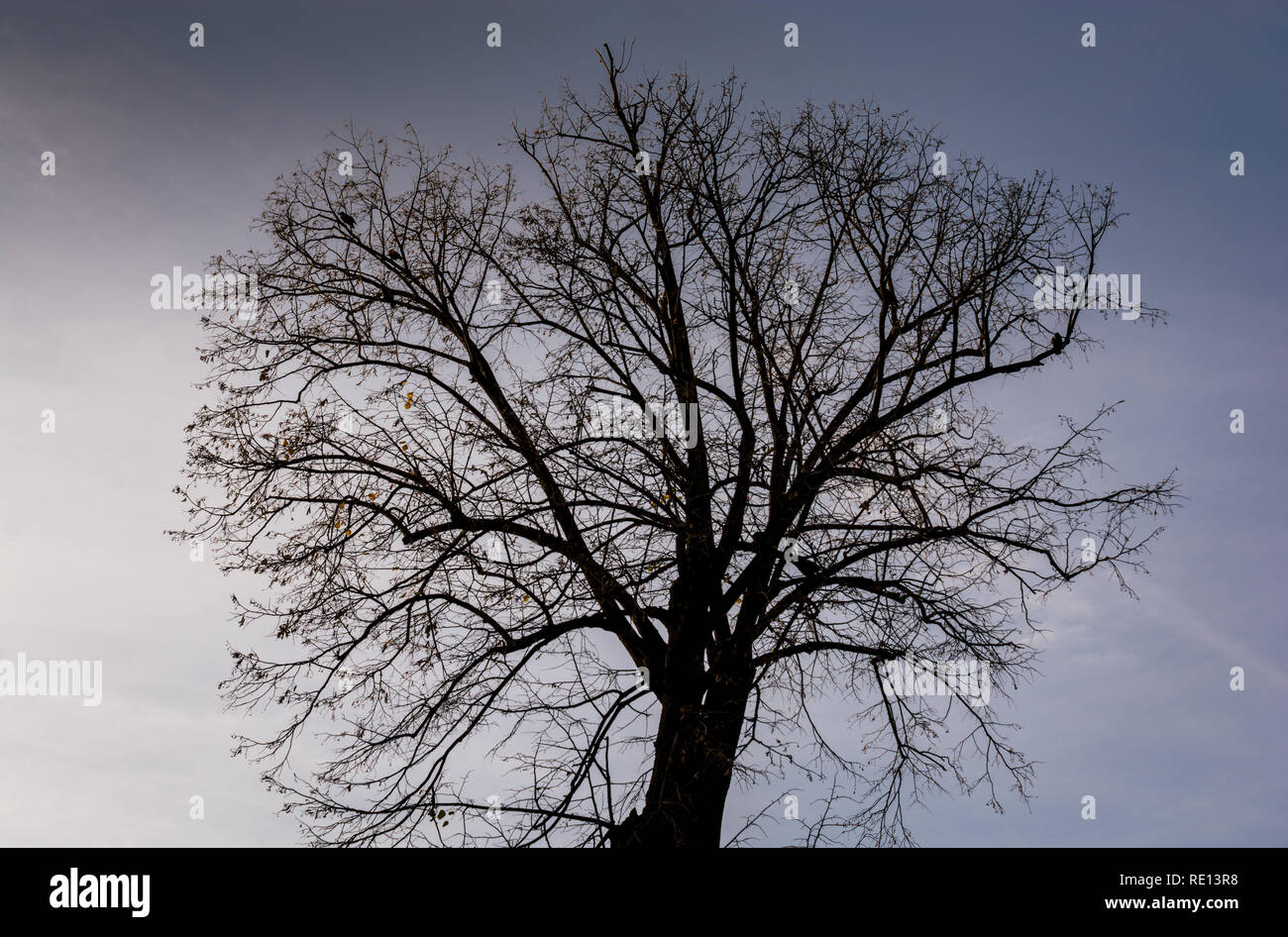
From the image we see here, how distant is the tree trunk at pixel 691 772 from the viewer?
8312 millimetres

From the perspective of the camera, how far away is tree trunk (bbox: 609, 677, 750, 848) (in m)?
8.31

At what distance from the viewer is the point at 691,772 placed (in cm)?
882

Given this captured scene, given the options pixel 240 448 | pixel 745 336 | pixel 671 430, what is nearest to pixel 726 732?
pixel 671 430

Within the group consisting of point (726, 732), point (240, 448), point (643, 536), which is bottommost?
point (726, 732)

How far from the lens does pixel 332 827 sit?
852cm
